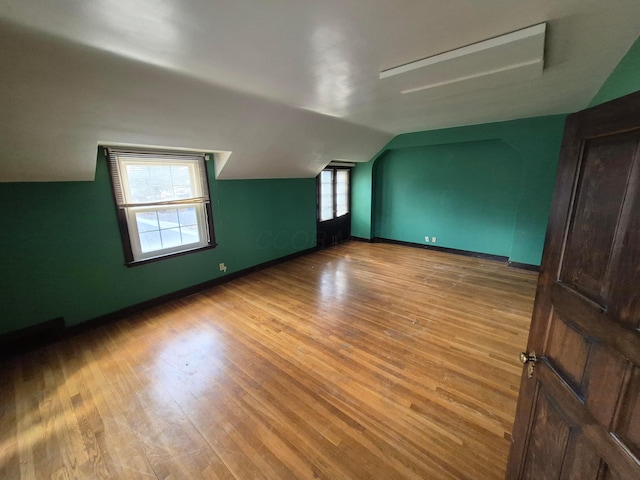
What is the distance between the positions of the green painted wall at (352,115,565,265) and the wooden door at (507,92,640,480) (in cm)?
397

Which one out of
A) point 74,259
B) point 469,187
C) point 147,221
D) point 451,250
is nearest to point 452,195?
point 469,187

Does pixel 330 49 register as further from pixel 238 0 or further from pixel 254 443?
pixel 254 443

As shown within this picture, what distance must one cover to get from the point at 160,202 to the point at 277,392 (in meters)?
2.68

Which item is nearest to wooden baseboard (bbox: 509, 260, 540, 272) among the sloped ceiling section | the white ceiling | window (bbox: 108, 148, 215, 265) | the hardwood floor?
the hardwood floor

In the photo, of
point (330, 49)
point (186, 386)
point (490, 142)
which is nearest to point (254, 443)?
point (186, 386)

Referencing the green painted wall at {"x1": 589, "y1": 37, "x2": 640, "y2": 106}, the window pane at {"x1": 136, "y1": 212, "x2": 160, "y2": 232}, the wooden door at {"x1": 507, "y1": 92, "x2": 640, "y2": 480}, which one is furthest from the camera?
the window pane at {"x1": 136, "y1": 212, "x2": 160, "y2": 232}

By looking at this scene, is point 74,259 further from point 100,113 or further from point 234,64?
point 234,64

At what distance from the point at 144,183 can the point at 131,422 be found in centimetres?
251

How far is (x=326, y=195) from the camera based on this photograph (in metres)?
5.73

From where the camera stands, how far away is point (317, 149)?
410 centimetres

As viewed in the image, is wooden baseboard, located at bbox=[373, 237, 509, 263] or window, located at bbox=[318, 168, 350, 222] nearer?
Result: wooden baseboard, located at bbox=[373, 237, 509, 263]

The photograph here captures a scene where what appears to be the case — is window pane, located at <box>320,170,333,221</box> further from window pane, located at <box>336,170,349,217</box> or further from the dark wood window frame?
window pane, located at <box>336,170,349,217</box>

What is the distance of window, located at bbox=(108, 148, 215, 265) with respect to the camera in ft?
9.32

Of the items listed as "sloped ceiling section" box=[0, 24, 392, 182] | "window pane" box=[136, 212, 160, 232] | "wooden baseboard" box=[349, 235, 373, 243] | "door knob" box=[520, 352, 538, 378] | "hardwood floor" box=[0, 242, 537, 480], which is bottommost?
"hardwood floor" box=[0, 242, 537, 480]
